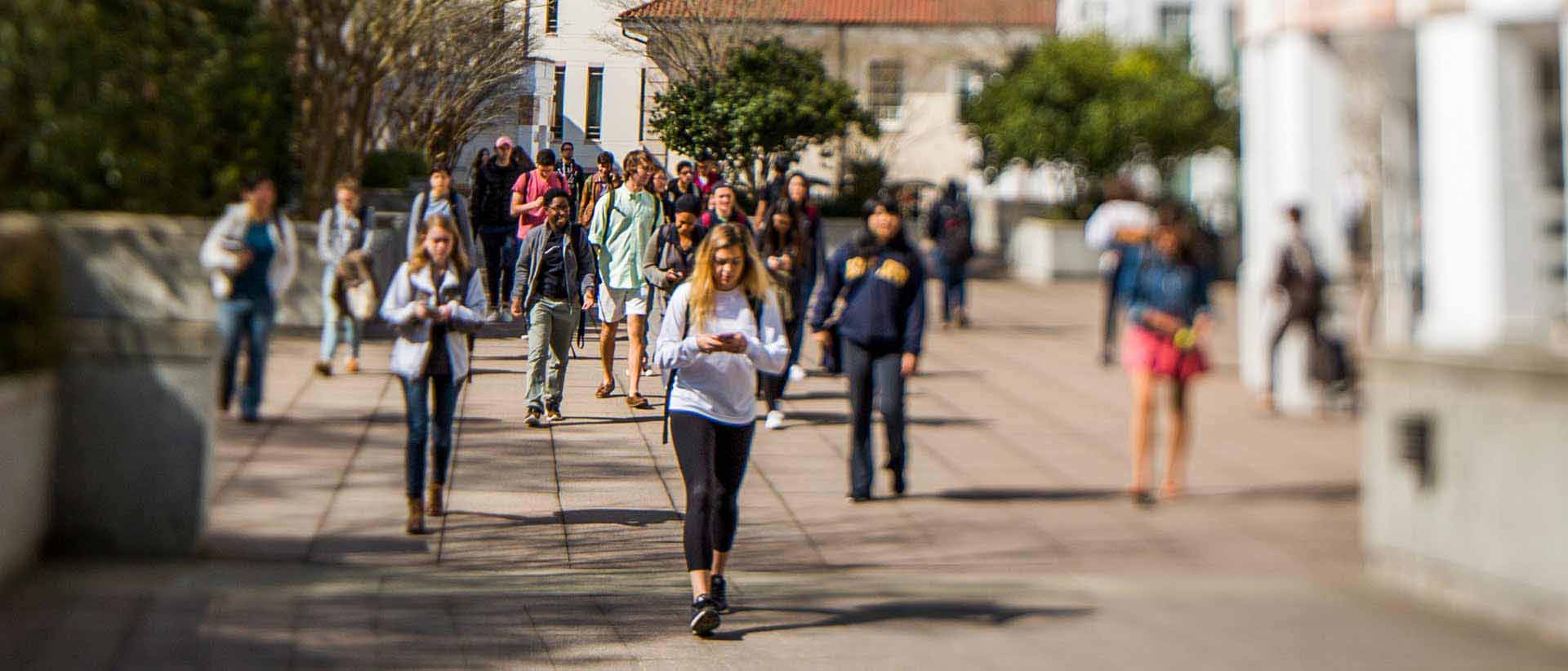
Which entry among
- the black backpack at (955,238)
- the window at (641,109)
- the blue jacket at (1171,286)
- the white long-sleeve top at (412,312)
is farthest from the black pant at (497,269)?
the black backpack at (955,238)

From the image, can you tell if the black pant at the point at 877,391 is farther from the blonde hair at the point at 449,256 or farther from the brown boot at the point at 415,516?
the blonde hair at the point at 449,256

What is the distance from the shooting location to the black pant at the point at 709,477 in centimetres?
459

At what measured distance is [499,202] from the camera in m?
3.44

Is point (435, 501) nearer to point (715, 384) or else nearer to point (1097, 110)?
point (715, 384)

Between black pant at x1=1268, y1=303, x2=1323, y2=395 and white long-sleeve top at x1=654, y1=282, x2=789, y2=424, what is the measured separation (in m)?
1.43

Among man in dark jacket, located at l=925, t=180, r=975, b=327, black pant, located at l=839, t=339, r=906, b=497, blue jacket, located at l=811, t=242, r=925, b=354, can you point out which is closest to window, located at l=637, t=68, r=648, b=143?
man in dark jacket, located at l=925, t=180, r=975, b=327

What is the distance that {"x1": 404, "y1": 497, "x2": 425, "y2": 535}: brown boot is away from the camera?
361cm

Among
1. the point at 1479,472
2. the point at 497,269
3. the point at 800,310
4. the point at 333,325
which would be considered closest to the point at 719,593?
the point at 800,310

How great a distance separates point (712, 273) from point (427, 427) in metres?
0.91

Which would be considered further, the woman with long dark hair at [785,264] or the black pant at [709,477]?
the black pant at [709,477]

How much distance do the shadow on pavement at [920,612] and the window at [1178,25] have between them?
6.59ft

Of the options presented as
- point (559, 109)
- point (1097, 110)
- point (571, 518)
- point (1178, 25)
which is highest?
A: point (1178, 25)

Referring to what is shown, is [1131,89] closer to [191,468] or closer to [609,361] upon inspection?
[609,361]

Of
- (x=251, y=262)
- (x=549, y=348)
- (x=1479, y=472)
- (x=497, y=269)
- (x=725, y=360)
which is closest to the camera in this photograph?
(x=251, y=262)
